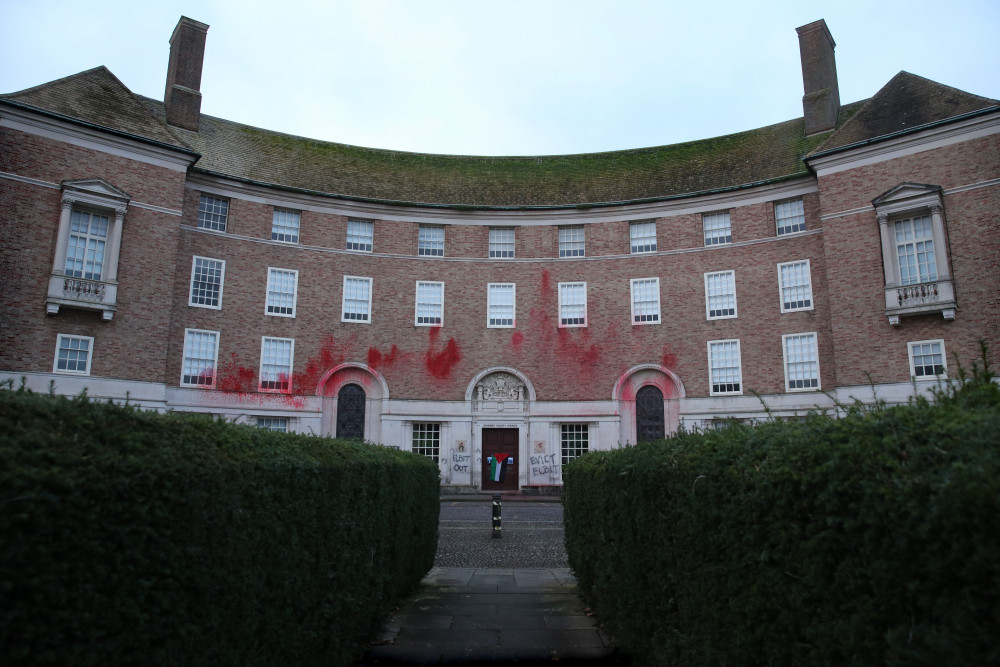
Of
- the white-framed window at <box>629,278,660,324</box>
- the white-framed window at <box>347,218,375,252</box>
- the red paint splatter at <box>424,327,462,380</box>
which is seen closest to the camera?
the white-framed window at <box>629,278,660,324</box>

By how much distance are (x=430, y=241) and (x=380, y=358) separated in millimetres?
6239

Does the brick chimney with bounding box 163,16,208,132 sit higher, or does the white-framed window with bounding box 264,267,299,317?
the brick chimney with bounding box 163,16,208,132

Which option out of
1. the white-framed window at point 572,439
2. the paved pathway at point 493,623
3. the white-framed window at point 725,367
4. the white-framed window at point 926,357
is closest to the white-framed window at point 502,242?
the white-framed window at point 572,439

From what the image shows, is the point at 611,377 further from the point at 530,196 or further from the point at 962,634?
the point at 962,634

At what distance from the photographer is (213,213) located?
95.3ft

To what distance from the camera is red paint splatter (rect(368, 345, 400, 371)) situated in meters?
30.5

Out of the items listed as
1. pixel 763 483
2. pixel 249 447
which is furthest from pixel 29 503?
pixel 763 483

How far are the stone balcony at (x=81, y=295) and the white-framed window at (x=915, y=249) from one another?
94.0 feet

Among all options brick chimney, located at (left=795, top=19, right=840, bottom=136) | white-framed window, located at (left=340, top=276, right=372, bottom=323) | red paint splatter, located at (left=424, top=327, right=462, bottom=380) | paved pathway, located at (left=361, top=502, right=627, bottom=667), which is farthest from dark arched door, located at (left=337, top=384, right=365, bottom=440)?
brick chimney, located at (left=795, top=19, right=840, bottom=136)

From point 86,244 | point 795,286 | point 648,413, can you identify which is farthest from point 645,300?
point 86,244

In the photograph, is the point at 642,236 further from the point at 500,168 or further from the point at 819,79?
the point at 819,79

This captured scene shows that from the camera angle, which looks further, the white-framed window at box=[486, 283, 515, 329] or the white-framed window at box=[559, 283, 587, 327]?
the white-framed window at box=[486, 283, 515, 329]

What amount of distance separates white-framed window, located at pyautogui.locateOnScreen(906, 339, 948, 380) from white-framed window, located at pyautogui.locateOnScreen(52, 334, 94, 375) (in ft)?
95.7

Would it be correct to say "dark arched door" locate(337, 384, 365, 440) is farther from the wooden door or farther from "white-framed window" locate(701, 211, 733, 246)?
"white-framed window" locate(701, 211, 733, 246)
